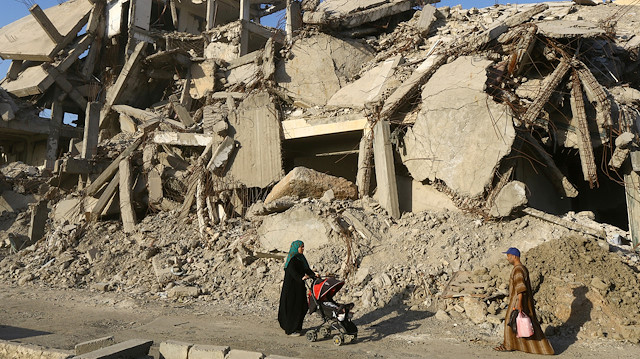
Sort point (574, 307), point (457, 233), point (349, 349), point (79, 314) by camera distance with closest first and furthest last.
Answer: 1. point (349, 349)
2. point (574, 307)
3. point (79, 314)
4. point (457, 233)

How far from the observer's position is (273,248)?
8609mm

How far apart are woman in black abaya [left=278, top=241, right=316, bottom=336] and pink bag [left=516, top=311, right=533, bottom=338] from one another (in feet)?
7.53

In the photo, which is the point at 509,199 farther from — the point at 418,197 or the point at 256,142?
the point at 256,142

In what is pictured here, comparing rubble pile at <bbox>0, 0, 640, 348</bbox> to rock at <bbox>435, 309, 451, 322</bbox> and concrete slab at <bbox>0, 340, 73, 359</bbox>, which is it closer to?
rock at <bbox>435, 309, 451, 322</bbox>

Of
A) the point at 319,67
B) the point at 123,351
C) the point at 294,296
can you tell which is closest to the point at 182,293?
the point at 294,296

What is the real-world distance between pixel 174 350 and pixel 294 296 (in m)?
1.58

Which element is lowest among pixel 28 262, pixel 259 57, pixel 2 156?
pixel 28 262

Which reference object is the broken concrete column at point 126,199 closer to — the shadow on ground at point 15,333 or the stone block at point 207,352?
the shadow on ground at point 15,333

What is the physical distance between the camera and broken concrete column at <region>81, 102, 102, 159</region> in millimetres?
12531

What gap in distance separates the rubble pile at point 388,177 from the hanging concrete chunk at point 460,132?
27mm

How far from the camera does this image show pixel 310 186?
9.47 metres

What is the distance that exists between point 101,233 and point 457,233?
25.4ft

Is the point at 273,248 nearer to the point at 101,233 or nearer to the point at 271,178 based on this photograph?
the point at 271,178

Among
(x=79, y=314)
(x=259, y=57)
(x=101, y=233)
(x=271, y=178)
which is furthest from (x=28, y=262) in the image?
(x=259, y=57)
